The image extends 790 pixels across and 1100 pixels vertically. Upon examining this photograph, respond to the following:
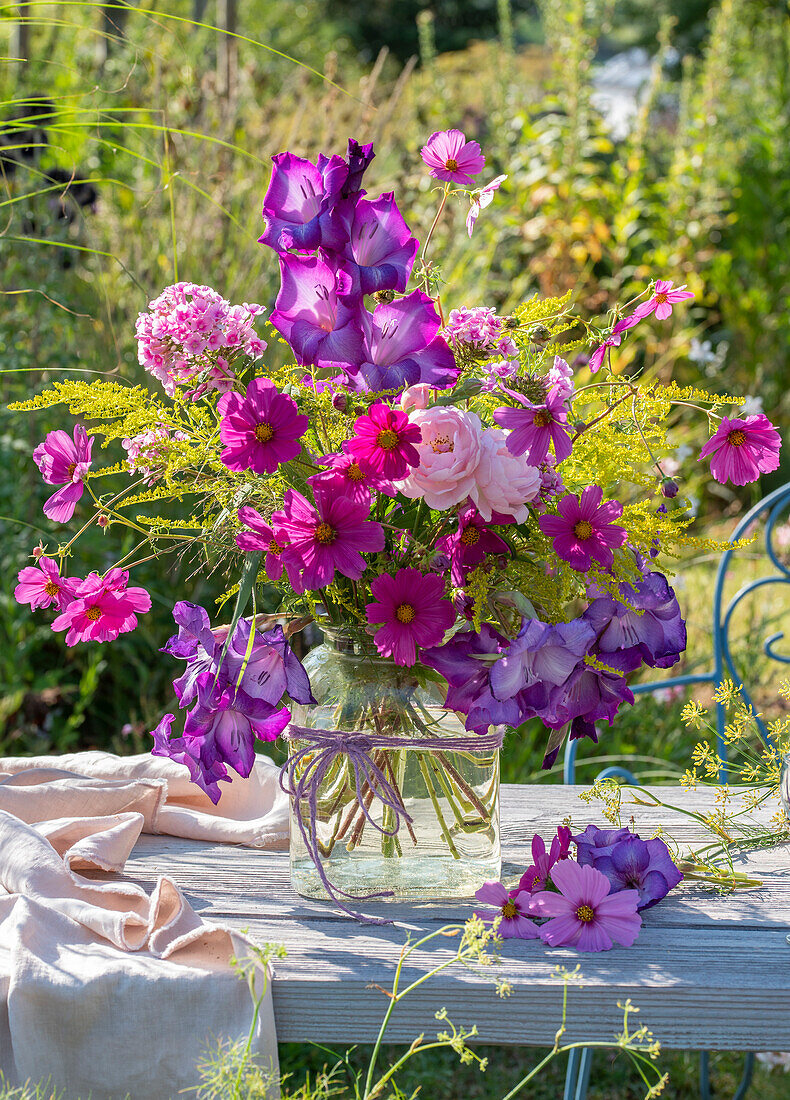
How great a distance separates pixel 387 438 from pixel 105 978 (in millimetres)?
525

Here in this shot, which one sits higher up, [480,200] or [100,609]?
[480,200]

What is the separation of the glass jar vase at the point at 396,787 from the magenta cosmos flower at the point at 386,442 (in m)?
0.23

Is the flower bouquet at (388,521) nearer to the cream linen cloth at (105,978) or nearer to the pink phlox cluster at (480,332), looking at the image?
the pink phlox cluster at (480,332)

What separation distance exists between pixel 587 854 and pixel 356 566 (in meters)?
0.41

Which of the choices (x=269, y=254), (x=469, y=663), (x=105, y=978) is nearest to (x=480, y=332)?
(x=469, y=663)

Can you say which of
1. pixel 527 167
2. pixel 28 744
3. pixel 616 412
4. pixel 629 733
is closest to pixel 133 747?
pixel 28 744

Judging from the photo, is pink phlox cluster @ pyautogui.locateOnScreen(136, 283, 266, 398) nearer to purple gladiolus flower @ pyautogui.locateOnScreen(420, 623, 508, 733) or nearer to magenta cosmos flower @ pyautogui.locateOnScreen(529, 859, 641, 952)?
purple gladiolus flower @ pyautogui.locateOnScreen(420, 623, 508, 733)

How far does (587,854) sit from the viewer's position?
109cm

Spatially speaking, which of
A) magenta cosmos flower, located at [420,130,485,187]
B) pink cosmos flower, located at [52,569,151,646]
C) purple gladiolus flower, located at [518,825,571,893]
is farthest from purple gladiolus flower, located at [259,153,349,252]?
purple gladiolus flower, located at [518,825,571,893]

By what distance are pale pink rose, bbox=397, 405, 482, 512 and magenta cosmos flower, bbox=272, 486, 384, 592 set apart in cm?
5

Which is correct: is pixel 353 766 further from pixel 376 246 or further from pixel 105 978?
pixel 376 246

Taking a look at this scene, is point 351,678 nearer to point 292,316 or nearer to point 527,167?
point 292,316

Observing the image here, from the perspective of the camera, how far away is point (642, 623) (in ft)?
3.46

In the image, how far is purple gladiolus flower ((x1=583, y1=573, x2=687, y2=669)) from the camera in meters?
1.03
